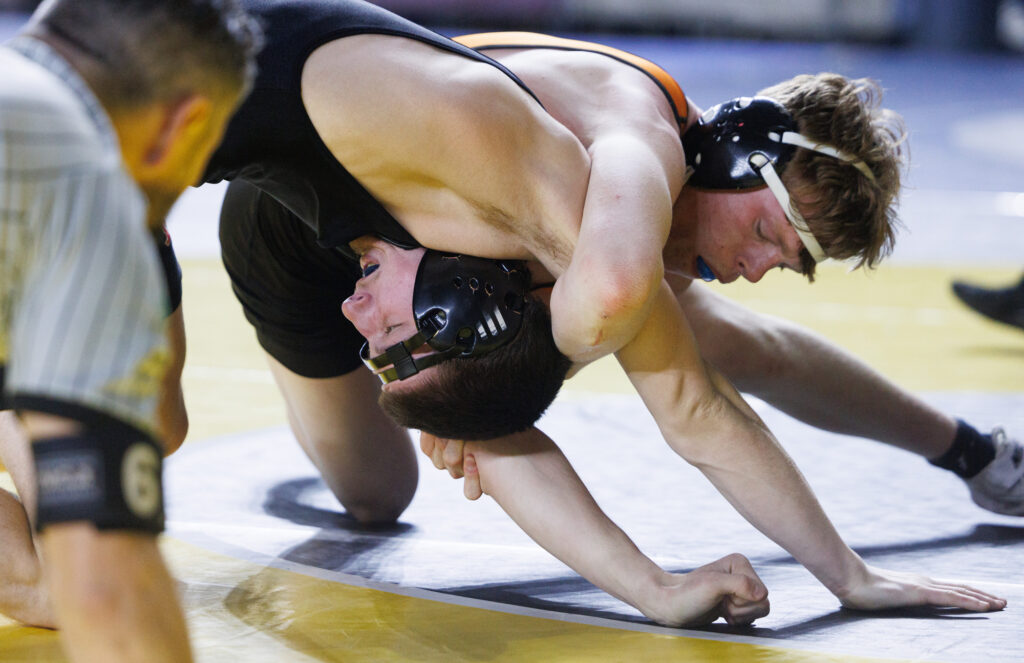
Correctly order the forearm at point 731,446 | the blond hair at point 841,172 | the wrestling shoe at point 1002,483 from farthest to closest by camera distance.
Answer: the wrestling shoe at point 1002,483
the blond hair at point 841,172
the forearm at point 731,446

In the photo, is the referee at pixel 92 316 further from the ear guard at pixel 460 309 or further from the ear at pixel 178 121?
the ear guard at pixel 460 309

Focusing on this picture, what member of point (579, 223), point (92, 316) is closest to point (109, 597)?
point (92, 316)

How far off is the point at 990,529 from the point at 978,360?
195 cm

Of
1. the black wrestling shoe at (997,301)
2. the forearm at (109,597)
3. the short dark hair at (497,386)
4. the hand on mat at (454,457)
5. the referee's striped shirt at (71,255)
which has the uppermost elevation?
the referee's striped shirt at (71,255)

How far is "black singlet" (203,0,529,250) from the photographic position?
2.08 metres

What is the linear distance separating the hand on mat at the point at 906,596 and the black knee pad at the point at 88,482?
60.4 inches

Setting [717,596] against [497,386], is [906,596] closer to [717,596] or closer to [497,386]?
[717,596]

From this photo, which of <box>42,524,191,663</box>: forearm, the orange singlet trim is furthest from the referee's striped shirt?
the orange singlet trim

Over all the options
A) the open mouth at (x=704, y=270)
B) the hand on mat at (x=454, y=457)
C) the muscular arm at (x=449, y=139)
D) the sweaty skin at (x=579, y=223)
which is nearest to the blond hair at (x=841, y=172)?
the open mouth at (x=704, y=270)

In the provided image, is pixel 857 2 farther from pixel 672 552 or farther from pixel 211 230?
pixel 672 552

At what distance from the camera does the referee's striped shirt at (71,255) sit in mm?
1051

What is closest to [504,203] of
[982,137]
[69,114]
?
[69,114]

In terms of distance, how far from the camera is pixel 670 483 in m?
3.19

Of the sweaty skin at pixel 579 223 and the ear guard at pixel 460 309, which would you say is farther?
the ear guard at pixel 460 309
